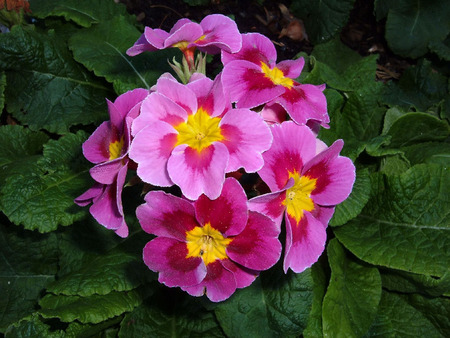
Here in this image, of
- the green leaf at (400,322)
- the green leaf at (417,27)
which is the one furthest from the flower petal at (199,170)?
the green leaf at (417,27)

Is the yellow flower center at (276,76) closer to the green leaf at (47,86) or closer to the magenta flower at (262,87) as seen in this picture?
the magenta flower at (262,87)

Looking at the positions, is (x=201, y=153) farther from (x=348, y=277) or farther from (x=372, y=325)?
A: (x=372, y=325)

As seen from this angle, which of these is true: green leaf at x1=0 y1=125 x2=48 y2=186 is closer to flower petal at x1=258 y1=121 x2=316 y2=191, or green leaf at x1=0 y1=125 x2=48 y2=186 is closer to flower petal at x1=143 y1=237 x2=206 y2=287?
flower petal at x1=143 y1=237 x2=206 y2=287

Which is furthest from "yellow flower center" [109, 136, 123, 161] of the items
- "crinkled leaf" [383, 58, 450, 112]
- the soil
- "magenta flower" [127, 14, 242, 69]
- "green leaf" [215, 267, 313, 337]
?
"crinkled leaf" [383, 58, 450, 112]

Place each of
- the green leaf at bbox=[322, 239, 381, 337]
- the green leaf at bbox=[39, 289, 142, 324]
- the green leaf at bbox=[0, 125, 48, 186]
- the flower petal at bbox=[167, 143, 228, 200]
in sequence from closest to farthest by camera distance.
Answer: the flower petal at bbox=[167, 143, 228, 200]
the green leaf at bbox=[39, 289, 142, 324]
the green leaf at bbox=[322, 239, 381, 337]
the green leaf at bbox=[0, 125, 48, 186]

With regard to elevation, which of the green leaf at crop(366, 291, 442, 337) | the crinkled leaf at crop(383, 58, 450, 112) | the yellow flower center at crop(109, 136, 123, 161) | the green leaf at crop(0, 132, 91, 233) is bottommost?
the green leaf at crop(366, 291, 442, 337)

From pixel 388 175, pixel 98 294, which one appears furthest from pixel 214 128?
pixel 388 175
